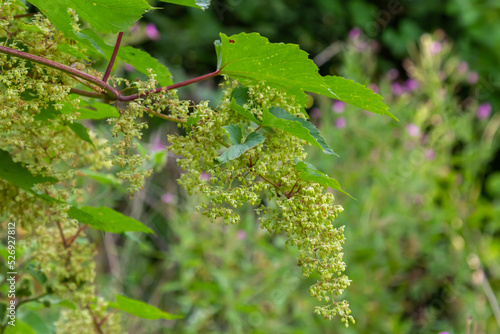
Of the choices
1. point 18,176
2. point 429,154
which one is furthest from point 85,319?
point 429,154

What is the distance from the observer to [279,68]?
74 centimetres

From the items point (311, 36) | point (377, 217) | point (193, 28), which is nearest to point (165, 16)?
point (193, 28)

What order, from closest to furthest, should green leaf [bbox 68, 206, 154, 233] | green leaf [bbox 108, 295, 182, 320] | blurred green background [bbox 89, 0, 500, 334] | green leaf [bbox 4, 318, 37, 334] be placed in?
green leaf [bbox 68, 206, 154, 233] < green leaf [bbox 108, 295, 182, 320] < green leaf [bbox 4, 318, 37, 334] < blurred green background [bbox 89, 0, 500, 334]

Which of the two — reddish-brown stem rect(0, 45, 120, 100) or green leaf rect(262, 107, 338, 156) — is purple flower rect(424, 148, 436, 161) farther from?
reddish-brown stem rect(0, 45, 120, 100)

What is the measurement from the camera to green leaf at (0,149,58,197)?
798 millimetres

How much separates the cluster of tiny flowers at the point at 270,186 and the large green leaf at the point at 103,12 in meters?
0.14

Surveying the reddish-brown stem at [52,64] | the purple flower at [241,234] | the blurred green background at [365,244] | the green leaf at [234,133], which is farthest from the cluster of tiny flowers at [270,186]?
the purple flower at [241,234]

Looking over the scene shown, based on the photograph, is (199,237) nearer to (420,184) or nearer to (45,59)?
(420,184)

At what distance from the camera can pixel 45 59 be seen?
2.29 feet

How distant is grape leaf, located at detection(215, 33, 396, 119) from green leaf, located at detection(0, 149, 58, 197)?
1.08 feet

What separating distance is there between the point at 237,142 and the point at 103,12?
0.86ft

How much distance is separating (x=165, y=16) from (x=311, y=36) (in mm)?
1447

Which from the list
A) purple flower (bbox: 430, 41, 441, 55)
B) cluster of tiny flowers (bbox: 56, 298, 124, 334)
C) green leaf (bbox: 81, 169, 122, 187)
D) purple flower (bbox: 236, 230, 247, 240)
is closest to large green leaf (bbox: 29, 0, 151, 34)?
green leaf (bbox: 81, 169, 122, 187)

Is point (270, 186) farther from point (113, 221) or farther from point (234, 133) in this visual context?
point (113, 221)
